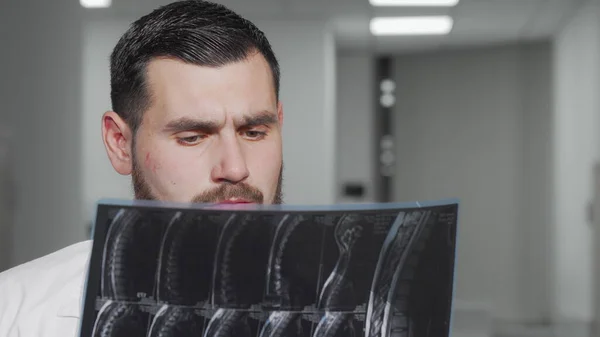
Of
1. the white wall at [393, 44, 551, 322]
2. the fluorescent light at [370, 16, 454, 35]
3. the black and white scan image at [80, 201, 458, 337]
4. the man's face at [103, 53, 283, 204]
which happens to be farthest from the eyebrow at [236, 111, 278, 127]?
the white wall at [393, 44, 551, 322]

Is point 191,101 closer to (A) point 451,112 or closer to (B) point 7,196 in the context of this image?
(B) point 7,196

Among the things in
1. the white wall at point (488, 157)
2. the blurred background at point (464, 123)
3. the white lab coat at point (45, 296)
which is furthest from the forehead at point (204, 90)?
the white wall at point (488, 157)

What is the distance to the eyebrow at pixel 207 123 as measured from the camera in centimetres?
84

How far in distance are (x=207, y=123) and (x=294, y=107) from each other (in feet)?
11.0

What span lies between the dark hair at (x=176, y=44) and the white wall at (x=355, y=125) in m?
3.56

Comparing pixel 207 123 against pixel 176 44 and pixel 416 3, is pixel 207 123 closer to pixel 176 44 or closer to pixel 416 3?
pixel 176 44

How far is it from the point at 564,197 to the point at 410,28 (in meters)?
1.30

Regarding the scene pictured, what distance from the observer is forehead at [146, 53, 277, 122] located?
84 centimetres

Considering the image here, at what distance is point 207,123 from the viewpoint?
834 millimetres

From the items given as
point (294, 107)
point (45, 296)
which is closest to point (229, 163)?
point (45, 296)

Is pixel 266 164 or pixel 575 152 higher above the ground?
pixel 575 152

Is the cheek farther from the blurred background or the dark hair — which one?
the blurred background

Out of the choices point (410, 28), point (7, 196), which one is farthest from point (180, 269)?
point (410, 28)

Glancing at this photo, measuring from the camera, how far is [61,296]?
87 cm
